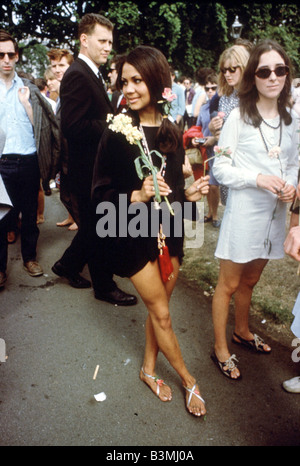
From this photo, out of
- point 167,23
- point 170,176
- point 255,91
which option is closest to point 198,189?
point 170,176

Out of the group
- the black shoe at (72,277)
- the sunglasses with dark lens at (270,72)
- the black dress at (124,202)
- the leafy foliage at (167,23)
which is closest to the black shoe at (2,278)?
the black shoe at (72,277)

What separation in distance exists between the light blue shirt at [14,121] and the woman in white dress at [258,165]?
234 centimetres

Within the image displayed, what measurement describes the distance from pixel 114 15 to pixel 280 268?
595 inches

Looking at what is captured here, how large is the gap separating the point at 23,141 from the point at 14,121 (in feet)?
0.70

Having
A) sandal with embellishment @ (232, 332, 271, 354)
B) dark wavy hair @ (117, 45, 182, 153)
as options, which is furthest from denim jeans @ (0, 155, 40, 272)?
sandal with embellishment @ (232, 332, 271, 354)

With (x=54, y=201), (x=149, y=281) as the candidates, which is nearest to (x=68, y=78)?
(x=149, y=281)

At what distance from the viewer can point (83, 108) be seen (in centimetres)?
320

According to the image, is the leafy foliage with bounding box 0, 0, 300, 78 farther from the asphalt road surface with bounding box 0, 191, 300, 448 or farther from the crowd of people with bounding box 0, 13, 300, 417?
the asphalt road surface with bounding box 0, 191, 300, 448

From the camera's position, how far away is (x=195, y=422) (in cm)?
227

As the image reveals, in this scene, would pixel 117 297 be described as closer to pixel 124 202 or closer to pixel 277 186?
pixel 124 202

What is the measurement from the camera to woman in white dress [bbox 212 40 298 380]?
7.39ft

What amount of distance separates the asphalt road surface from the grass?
0.70 feet

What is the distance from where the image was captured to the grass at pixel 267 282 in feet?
11.1
